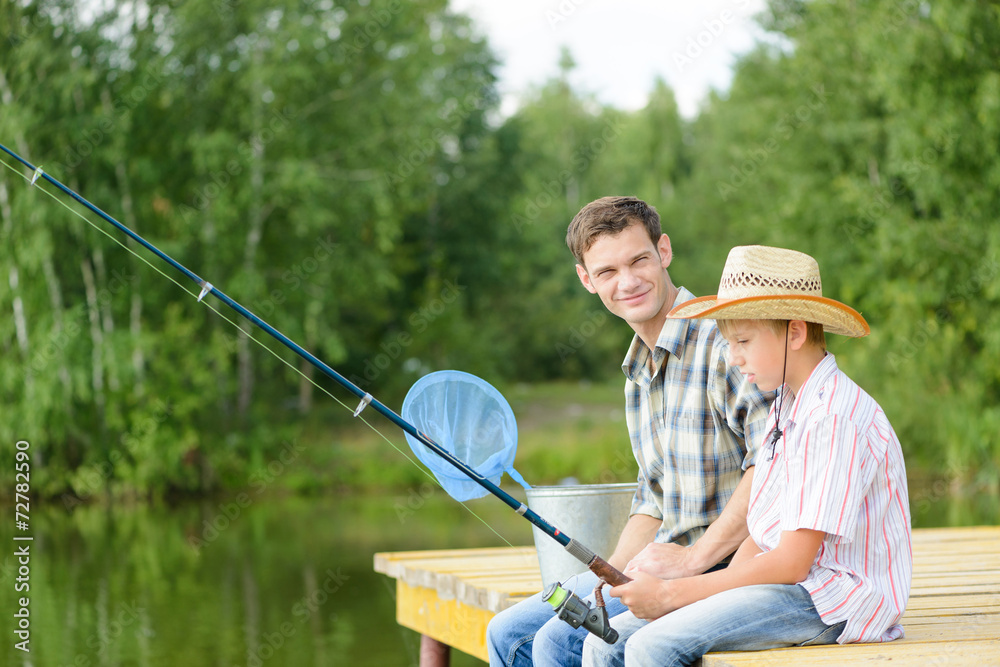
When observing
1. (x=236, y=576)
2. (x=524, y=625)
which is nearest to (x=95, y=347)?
(x=236, y=576)

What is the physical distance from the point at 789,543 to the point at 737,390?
402mm

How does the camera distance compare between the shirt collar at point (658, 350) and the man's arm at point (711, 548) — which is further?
the shirt collar at point (658, 350)

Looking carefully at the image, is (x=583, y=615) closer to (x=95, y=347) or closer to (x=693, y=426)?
(x=693, y=426)

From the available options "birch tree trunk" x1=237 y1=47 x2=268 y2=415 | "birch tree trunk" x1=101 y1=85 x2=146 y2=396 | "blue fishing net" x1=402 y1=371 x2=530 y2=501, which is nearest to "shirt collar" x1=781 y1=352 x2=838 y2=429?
"blue fishing net" x1=402 y1=371 x2=530 y2=501

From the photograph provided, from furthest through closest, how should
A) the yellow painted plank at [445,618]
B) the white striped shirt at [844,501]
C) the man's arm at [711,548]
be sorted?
the yellow painted plank at [445,618] → the man's arm at [711,548] → the white striped shirt at [844,501]

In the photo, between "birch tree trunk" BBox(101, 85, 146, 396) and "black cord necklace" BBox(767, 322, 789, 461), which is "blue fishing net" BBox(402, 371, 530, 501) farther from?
"birch tree trunk" BBox(101, 85, 146, 396)

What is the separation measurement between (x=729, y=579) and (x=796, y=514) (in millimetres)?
171

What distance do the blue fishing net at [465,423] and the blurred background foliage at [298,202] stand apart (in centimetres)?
830

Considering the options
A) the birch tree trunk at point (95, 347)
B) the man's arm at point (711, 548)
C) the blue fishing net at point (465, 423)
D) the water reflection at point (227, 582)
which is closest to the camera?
the man's arm at point (711, 548)

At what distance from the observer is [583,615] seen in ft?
6.67

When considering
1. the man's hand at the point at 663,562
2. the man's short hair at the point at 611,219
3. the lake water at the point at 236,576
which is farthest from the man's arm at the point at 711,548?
the lake water at the point at 236,576

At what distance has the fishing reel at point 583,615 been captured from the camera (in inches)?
79.9

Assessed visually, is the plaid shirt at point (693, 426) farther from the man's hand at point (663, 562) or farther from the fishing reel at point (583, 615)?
the fishing reel at point (583, 615)

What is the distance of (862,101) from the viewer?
14648mm
